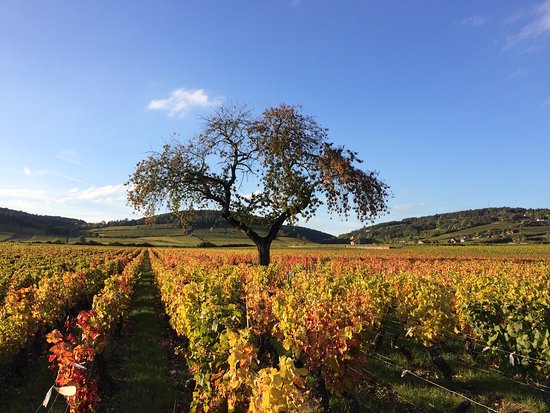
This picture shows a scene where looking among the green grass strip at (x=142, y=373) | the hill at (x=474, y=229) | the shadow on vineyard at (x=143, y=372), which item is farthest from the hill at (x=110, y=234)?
the shadow on vineyard at (x=143, y=372)

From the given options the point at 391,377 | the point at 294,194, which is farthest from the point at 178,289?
the point at 294,194

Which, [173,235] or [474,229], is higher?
[474,229]

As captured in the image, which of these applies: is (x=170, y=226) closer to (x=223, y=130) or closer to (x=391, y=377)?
(x=223, y=130)

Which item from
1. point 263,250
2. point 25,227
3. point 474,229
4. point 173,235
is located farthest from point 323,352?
point 474,229

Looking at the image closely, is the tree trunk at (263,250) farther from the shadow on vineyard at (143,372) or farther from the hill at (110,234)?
the hill at (110,234)

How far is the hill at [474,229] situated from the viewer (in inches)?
5197

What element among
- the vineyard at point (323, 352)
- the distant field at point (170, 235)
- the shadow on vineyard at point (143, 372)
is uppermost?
the distant field at point (170, 235)

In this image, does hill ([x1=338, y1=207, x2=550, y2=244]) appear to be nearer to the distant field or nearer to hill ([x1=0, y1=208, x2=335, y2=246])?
the distant field

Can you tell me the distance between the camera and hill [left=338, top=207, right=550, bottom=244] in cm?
13200

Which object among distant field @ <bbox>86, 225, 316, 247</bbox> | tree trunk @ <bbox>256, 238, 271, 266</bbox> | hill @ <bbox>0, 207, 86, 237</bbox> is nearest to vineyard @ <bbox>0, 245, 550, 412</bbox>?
tree trunk @ <bbox>256, 238, 271, 266</bbox>

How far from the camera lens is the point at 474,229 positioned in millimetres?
159375

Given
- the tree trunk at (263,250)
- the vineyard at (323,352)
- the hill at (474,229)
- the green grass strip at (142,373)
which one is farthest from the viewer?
the hill at (474,229)

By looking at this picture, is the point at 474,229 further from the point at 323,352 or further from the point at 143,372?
the point at 323,352

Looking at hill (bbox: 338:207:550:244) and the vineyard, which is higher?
hill (bbox: 338:207:550:244)
